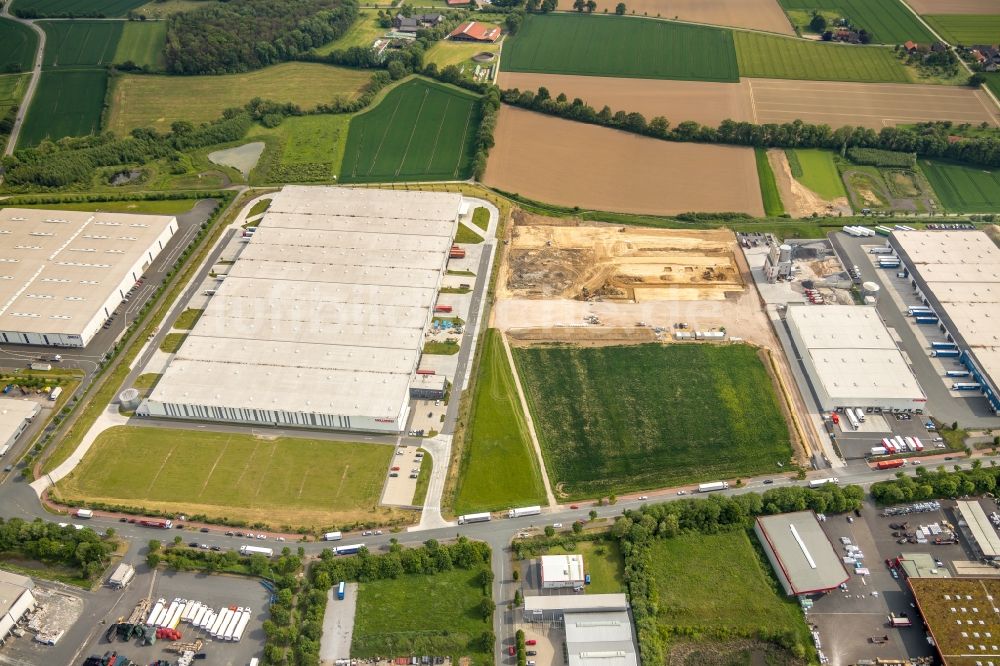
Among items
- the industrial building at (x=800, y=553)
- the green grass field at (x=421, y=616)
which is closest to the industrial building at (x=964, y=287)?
the industrial building at (x=800, y=553)

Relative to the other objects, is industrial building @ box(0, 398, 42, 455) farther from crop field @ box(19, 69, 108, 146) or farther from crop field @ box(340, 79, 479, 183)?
crop field @ box(19, 69, 108, 146)

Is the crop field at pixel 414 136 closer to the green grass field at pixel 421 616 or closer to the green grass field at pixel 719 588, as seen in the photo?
the green grass field at pixel 421 616

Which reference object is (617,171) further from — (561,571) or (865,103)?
(561,571)

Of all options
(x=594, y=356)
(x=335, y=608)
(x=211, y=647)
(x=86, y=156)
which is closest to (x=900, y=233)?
(x=594, y=356)

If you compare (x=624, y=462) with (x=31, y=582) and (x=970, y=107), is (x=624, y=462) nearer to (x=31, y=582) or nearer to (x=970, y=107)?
(x=31, y=582)

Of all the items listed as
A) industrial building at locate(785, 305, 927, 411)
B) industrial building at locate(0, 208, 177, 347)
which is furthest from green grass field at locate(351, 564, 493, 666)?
industrial building at locate(0, 208, 177, 347)

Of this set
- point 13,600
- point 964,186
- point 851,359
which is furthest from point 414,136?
point 13,600
